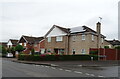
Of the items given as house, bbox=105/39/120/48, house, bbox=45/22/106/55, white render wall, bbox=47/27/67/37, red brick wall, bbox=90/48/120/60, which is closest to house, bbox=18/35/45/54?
house, bbox=45/22/106/55

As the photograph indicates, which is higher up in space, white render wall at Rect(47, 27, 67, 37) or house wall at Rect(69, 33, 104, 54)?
white render wall at Rect(47, 27, 67, 37)

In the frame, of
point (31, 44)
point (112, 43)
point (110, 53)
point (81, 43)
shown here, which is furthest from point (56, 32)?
point (112, 43)

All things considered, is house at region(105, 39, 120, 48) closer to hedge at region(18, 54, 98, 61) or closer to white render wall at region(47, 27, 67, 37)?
white render wall at region(47, 27, 67, 37)

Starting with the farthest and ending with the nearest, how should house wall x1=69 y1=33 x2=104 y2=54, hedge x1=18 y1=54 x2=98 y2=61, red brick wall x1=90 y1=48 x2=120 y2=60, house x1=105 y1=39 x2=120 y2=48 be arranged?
house x1=105 y1=39 x2=120 y2=48
house wall x1=69 y1=33 x2=104 y2=54
red brick wall x1=90 y1=48 x2=120 y2=60
hedge x1=18 y1=54 x2=98 y2=61

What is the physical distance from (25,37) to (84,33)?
30063 mm

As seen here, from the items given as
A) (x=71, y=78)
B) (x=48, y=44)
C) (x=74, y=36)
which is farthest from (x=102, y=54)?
(x=71, y=78)

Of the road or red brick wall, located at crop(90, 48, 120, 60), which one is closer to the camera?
the road

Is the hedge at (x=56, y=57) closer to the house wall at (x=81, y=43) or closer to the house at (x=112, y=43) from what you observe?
the house wall at (x=81, y=43)

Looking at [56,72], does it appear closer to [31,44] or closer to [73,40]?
[73,40]

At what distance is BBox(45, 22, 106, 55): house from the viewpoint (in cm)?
3922

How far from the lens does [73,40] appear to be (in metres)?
42.5

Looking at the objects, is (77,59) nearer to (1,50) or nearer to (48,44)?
(48,44)

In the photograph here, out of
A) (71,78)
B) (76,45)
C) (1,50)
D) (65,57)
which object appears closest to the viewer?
(71,78)

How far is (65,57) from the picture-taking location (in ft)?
108
